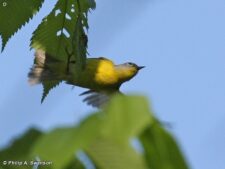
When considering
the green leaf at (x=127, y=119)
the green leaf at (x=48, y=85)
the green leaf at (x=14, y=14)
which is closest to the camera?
the green leaf at (x=127, y=119)

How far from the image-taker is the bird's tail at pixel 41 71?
2.36 meters

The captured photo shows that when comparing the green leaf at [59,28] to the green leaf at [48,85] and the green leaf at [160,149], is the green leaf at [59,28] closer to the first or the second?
the green leaf at [48,85]

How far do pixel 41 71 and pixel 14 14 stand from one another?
0.55 meters

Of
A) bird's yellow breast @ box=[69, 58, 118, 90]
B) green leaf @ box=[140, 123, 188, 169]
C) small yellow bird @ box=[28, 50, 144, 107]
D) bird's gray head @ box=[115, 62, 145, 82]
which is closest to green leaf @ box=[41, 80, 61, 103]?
small yellow bird @ box=[28, 50, 144, 107]

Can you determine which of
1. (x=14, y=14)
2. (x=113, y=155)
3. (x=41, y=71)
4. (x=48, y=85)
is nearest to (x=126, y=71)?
(x=41, y=71)

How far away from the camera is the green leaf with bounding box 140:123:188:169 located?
0.61 metres

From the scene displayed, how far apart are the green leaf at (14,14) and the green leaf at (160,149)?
1386 mm

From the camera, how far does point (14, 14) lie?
198 centimetres

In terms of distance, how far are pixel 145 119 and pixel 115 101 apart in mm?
46

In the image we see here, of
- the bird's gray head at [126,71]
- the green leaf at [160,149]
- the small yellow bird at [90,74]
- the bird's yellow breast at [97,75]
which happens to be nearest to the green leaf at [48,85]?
the small yellow bird at [90,74]

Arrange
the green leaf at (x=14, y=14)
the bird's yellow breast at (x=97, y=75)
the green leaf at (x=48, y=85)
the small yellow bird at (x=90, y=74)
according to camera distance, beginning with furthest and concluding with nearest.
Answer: the bird's yellow breast at (x=97, y=75), the small yellow bird at (x=90, y=74), the green leaf at (x=48, y=85), the green leaf at (x=14, y=14)

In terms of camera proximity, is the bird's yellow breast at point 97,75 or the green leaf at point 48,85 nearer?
the green leaf at point 48,85

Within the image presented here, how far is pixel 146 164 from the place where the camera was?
0.62 metres

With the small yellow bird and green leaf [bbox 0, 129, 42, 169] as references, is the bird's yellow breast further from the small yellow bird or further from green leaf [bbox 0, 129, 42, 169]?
green leaf [bbox 0, 129, 42, 169]
